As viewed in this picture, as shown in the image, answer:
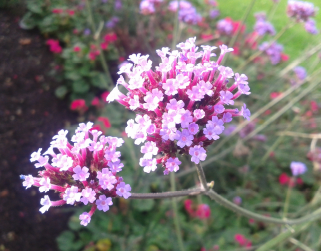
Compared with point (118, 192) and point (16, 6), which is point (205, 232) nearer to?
point (118, 192)

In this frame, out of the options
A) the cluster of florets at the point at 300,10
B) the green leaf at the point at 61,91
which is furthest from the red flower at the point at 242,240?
Answer: the green leaf at the point at 61,91

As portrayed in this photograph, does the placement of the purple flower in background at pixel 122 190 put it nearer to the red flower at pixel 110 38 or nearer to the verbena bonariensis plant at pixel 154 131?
the verbena bonariensis plant at pixel 154 131

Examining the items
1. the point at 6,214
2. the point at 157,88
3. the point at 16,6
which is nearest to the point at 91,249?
the point at 6,214

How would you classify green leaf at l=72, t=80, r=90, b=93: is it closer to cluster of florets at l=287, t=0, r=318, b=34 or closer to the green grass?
cluster of florets at l=287, t=0, r=318, b=34

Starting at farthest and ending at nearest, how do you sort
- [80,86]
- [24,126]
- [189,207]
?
[80,86] < [24,126] < [189,207]

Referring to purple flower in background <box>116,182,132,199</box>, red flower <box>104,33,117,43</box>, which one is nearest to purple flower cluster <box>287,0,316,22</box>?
red flower <box>104,33,117,43</box>

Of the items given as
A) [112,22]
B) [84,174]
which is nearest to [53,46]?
[112,22]

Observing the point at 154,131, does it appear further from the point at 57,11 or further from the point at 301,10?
the point at 57,11
